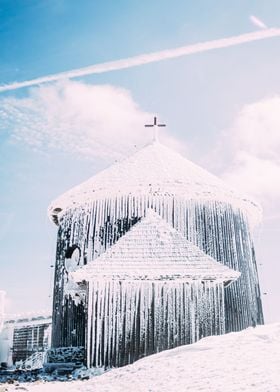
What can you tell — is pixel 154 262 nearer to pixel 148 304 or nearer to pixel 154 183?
pixel 148 304

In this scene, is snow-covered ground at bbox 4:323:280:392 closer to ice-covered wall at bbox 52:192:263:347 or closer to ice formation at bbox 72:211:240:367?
ice formation at bbox 72:211:240:367

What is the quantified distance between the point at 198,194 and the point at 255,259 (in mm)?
5304

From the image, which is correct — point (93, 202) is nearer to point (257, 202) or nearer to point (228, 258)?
point (228, 258)

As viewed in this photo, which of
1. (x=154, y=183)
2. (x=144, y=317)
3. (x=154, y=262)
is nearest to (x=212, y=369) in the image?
(x=144, y=317)

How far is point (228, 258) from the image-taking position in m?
22.7

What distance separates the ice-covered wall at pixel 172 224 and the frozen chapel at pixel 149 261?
45 mm

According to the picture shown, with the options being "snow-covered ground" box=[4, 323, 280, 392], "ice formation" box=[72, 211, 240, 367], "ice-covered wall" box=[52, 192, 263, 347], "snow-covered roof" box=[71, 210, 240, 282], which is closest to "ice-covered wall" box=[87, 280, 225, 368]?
"ice formation" box=[72, 211, 240, 367]

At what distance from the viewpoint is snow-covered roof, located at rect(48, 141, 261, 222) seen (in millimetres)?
22562

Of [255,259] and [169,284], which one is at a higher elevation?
[255,259]

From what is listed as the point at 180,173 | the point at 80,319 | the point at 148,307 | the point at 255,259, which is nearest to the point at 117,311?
the point at 148,307

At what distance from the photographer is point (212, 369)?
9.97 metres

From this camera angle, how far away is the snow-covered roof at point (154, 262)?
60.5 ft

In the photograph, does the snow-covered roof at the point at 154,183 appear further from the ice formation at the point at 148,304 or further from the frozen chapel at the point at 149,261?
the ice formation at the point at 148,304

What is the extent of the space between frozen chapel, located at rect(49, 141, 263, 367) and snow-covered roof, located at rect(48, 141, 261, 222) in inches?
1.8
